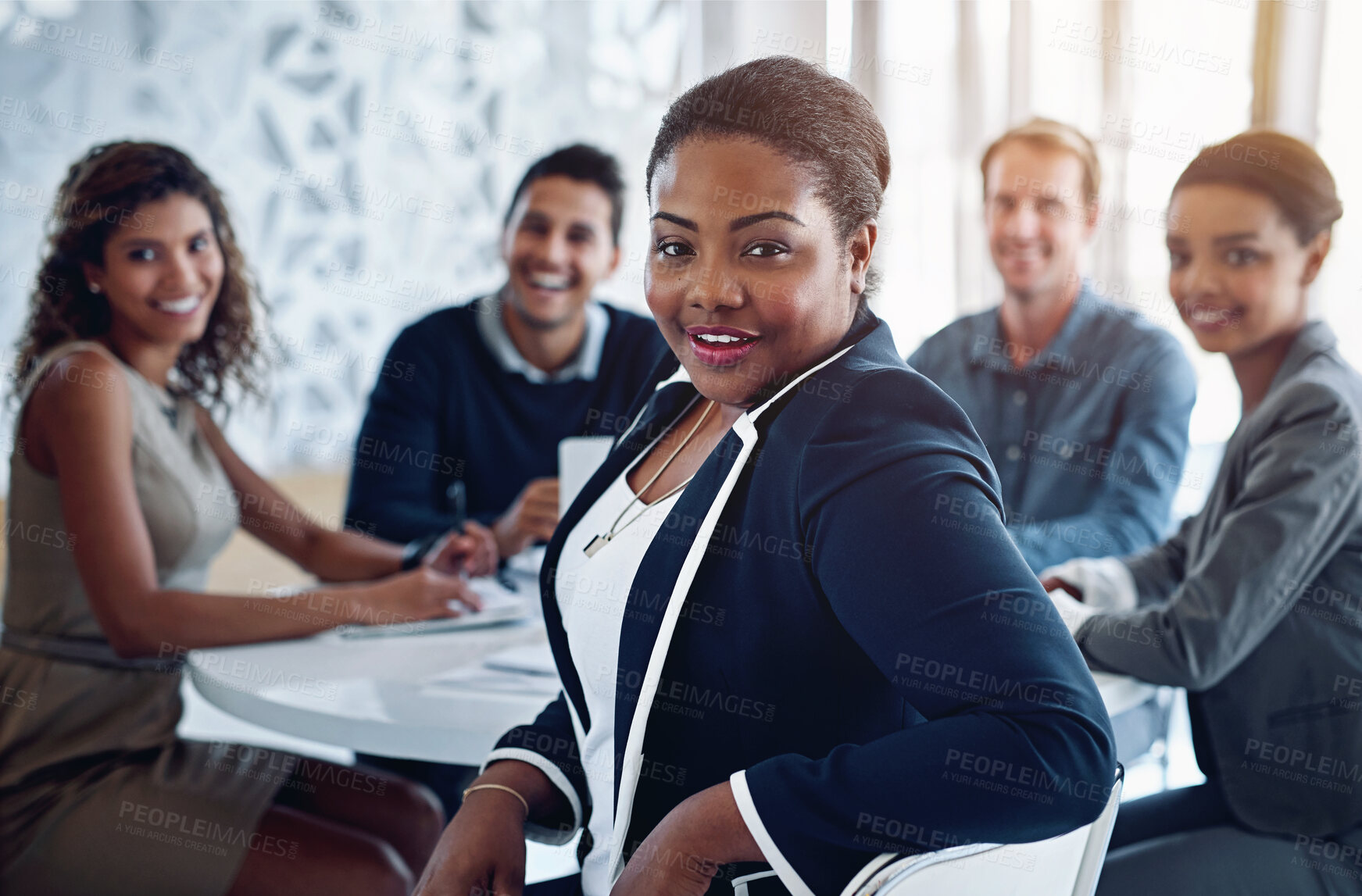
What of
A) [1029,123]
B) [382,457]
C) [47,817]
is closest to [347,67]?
[382,457]

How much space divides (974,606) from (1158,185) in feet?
12.3

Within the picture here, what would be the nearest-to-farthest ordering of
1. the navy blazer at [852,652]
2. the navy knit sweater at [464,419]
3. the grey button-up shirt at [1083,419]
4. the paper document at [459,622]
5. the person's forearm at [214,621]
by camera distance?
the navy blazer at [852,652] < the person's forearm at [214,621] < the paper document at [459,622] < the grey button-up shirt at [1083,419] < the navy knit sweater at [464,419]

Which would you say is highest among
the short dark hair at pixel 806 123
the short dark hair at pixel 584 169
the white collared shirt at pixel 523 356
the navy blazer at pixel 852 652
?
the short dark hair at pixel 584 169

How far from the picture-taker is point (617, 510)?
111 centimetres

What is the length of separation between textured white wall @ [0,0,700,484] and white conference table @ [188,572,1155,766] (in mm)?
1705

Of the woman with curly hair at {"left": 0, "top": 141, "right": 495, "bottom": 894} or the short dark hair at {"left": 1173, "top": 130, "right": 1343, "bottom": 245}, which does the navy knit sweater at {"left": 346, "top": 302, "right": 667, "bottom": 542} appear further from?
the short dark hair at {"left": 1173, "top": 130, "right": 1343, "bottom": 245}

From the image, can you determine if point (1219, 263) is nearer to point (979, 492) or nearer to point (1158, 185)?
point (979, 492)

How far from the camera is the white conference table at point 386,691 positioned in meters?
1.30

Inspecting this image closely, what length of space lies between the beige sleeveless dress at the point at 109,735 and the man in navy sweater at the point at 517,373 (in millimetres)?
612

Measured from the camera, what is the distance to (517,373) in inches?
100.0

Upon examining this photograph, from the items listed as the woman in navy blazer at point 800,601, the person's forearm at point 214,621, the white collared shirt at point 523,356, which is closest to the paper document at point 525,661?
the person's forearm at point 214,621

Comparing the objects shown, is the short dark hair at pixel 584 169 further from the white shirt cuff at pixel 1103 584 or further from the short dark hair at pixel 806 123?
the short dark hair at pixel 806 123

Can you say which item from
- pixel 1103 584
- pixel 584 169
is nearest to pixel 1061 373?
pixel 1103 584

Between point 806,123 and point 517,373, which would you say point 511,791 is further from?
point 517,373
